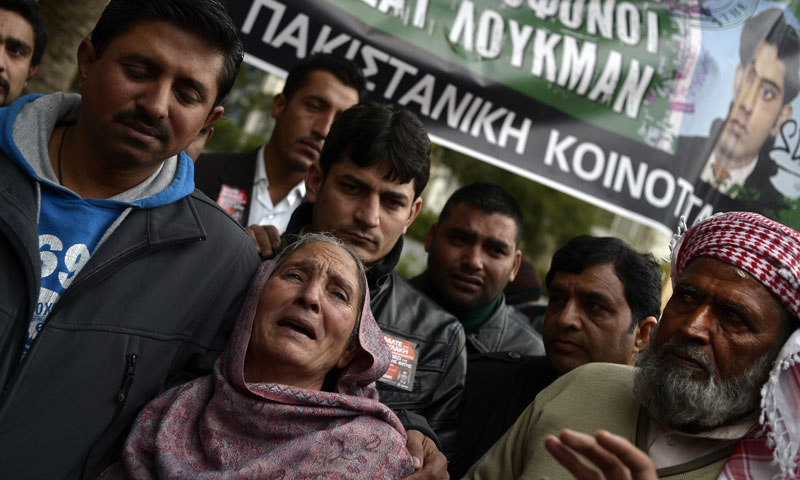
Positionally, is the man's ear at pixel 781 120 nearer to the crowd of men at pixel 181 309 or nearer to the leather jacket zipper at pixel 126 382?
the crowd of men at pixel 181 309

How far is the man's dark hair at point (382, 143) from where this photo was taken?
3.60 metres

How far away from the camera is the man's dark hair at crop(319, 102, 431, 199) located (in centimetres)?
360

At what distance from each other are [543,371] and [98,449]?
2133 mm

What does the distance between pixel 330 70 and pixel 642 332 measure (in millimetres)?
2283

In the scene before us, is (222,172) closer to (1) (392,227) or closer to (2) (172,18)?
(1) (392,227)

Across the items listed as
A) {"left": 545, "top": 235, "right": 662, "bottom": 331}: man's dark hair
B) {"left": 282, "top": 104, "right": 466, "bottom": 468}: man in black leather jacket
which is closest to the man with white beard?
{"left": 282, "top": 104, "right": 466, "bottom": 468}: man in black leather jacket

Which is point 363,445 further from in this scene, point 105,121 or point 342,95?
point 342,95

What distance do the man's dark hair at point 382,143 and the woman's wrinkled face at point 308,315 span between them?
74 centimetres

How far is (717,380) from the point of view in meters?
2.66

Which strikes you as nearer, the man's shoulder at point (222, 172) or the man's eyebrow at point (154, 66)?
the man's eyebrow at point (154, 66)

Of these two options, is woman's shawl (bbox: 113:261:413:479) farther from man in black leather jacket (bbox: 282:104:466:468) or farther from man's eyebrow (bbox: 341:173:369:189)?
man's eyebrow (bbox: 341:173:369:189)

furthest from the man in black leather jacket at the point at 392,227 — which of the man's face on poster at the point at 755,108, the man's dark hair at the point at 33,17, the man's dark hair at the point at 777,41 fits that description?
the man's dark hair at the point at 777,41

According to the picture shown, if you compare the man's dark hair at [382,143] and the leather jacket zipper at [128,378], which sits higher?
the man's dark hair at [382,143]

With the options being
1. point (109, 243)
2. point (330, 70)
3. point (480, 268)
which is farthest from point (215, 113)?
point (480, 268)
